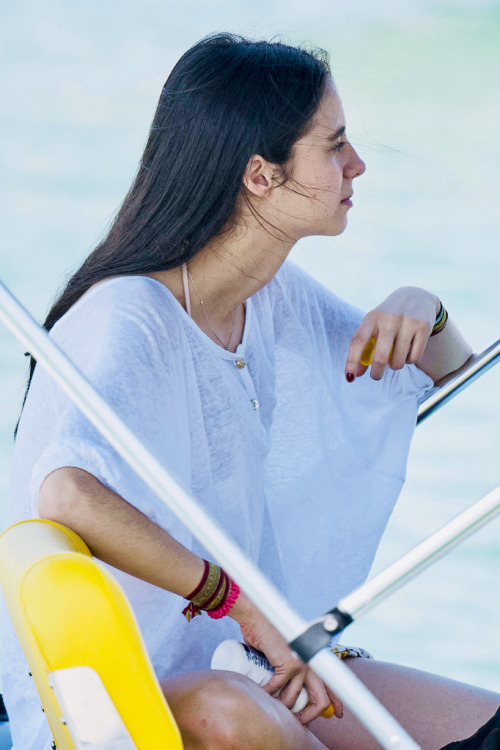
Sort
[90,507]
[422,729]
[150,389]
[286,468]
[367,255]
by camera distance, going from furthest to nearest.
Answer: [367,255] → [286,468] → [422,729] → [150,389] → [90,507]

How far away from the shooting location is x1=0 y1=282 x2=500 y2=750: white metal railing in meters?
0.78

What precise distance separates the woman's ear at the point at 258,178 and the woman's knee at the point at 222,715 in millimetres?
680

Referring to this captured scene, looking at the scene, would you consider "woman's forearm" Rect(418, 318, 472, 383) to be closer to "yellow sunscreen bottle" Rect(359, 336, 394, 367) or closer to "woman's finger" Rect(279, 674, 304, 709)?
"yellow sunscreen bottle" Rect(359, 336, 394, 367)

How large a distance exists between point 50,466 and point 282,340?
68cm

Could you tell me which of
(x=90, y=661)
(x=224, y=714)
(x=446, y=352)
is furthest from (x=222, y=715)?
(x=446, y=352)

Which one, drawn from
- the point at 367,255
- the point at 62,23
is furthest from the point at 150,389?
the point at 62,23

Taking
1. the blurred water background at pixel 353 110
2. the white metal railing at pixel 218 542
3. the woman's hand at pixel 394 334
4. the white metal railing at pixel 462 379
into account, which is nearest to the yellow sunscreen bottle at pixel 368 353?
the woman's hand at pixel 394 334

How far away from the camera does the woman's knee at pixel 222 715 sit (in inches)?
37.8

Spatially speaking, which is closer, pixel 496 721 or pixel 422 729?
pixel 496 721

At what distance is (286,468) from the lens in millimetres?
→ 1567

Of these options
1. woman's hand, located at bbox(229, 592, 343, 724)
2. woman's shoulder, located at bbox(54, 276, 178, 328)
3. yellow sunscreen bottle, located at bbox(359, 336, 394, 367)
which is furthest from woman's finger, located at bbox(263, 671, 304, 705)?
yellow sunscreen bottle, located at bbox(359, 336, 394, 367)

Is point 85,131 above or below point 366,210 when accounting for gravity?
above

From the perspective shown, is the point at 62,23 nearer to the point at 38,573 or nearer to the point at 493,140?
the point at 493,140

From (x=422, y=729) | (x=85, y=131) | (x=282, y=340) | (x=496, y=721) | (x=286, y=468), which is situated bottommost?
(x=422, y=729)
